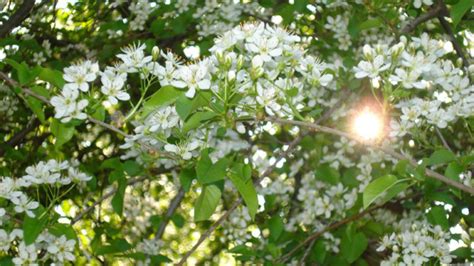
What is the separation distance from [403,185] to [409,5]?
1513mm

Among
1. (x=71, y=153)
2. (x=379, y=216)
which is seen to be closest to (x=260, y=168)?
(x=379, y=216)

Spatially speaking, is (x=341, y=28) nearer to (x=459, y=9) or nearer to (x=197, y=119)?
(x=459, y=9)

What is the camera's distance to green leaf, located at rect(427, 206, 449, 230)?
3055 mm

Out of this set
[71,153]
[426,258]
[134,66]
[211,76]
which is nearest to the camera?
[211,76]

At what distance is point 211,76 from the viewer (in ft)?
6.45

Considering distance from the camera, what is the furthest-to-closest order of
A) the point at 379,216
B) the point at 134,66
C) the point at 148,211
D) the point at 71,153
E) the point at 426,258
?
the point at 148,211 < the point at 71,153 < the point at 379,216 < the point at 426,258 < the point at 134,66

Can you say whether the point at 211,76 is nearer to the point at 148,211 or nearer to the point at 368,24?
the point at 368,24

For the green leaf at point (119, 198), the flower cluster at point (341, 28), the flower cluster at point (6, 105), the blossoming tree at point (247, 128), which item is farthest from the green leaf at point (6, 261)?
the flower cluster at point (341, 28)

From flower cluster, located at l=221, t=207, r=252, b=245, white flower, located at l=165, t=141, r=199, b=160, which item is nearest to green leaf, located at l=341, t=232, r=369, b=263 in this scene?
flower cluster, located at l=221, t=207, r=252, b=245

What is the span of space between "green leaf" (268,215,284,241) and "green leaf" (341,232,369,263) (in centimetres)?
30

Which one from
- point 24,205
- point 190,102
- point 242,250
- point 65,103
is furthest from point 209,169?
point 242,250

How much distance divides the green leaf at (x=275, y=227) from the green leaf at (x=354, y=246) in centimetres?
30

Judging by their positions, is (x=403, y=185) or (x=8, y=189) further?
(x=8, y=189)

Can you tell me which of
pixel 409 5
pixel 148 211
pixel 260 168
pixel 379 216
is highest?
pixel 409 5
